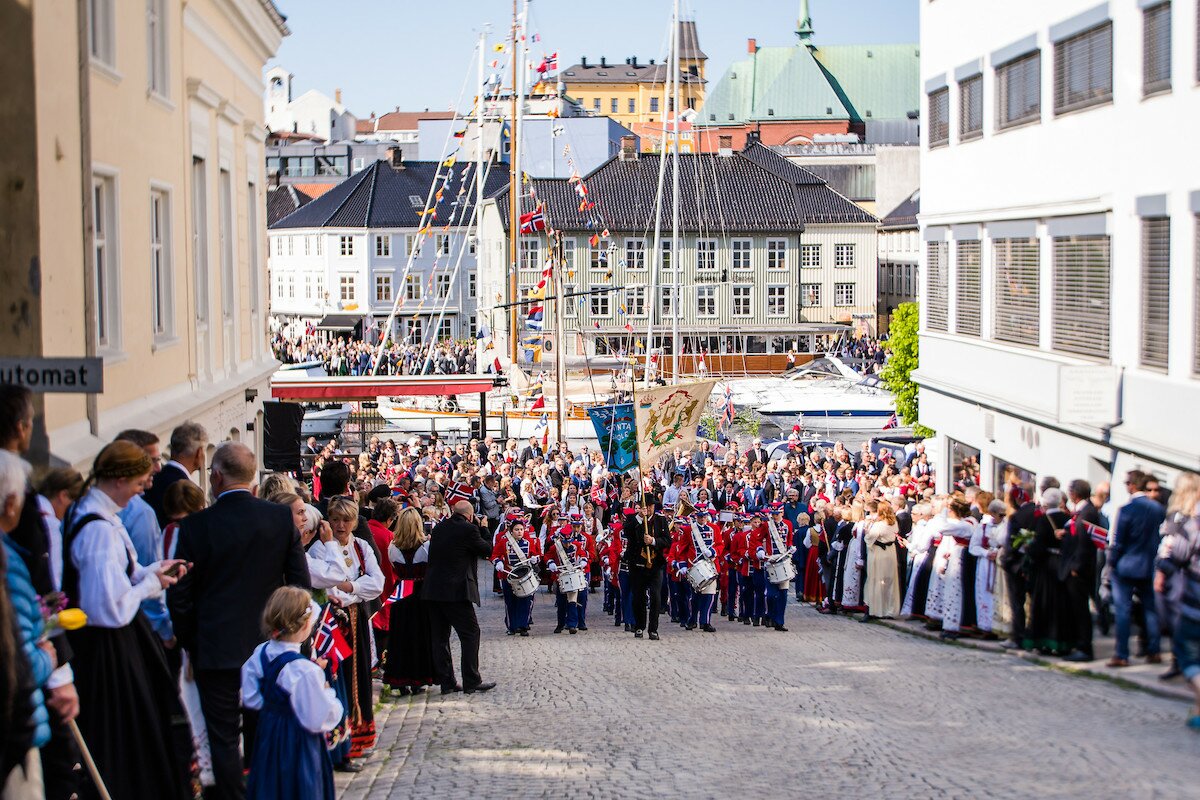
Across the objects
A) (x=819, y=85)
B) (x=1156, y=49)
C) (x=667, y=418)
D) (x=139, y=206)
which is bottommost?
(x=667, y=418)

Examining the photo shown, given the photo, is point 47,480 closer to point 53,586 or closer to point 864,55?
point 53,586

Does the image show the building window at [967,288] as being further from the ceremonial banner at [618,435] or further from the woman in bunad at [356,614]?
the woman in bunad at [356,614]

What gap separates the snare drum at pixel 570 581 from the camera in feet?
61.3

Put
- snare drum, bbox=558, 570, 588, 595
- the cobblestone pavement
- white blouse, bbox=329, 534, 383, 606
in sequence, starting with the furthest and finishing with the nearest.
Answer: snare drum, bbox=558, 570, 588, 595
white blouse, bbox=329, 534, 383, 606
the cobblestone pavement

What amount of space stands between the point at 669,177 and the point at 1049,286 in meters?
58.5

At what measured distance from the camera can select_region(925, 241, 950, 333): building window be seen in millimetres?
27797

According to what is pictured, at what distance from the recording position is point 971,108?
85.0ft

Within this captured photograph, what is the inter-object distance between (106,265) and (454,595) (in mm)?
4754

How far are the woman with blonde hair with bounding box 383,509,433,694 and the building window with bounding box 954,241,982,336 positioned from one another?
48.5 feet

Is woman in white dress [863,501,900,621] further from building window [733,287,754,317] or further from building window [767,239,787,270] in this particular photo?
building window [767,239,787,270]

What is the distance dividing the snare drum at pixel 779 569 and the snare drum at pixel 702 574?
739 mm

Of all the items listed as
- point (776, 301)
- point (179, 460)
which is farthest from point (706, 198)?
point (179, 460)

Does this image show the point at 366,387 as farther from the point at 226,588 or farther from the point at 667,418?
the point at 226,588

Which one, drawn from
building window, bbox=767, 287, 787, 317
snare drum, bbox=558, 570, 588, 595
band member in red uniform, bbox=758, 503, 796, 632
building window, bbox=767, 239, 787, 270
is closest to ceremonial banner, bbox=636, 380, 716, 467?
band member in red uniform, bbox=758, 503, 796, 632
